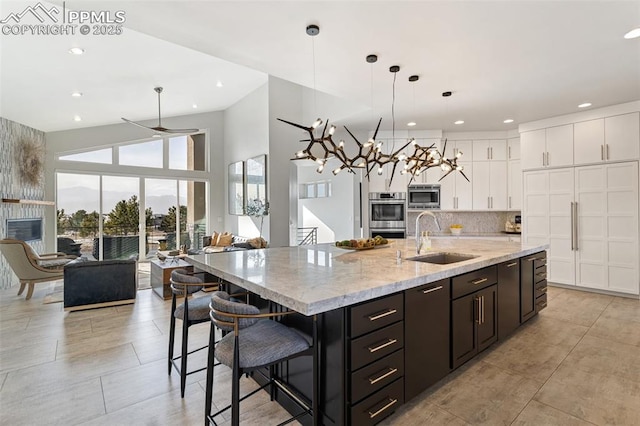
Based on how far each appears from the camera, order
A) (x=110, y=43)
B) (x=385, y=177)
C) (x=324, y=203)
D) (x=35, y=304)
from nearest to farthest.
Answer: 1. (x=110, y=43)
2. (x=35, y=304)
3. (x=385, y=177)
4. (x=324, y=203)

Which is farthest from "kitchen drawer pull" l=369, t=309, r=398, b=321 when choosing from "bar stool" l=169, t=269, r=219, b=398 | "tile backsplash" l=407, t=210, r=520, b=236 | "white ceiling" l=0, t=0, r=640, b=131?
"tile backsplash" l=407, t=210, r=520, b=236

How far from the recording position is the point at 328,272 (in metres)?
2.13

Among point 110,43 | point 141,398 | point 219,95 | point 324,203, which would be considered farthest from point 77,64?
point 324,203

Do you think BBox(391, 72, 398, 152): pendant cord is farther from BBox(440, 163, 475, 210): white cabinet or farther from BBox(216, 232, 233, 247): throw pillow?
BBox(216, 232, 233, 247): throw pillow

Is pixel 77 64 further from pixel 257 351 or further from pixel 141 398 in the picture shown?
pixel 257 351

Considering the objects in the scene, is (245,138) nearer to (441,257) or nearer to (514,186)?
(441,257)

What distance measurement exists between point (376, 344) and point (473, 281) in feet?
4.03

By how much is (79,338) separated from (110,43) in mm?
3508

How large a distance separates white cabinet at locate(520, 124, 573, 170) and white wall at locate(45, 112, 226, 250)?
23.5 feet

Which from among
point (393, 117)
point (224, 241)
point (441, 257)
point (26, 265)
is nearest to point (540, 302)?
point (441, 257)

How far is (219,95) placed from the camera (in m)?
7.13

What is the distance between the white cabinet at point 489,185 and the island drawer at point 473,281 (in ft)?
11.8

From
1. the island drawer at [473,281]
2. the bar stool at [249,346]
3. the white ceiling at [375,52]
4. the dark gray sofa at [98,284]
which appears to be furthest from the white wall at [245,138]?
the bar stool at [249,346]

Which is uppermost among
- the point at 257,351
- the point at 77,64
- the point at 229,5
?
the point at 77,64
